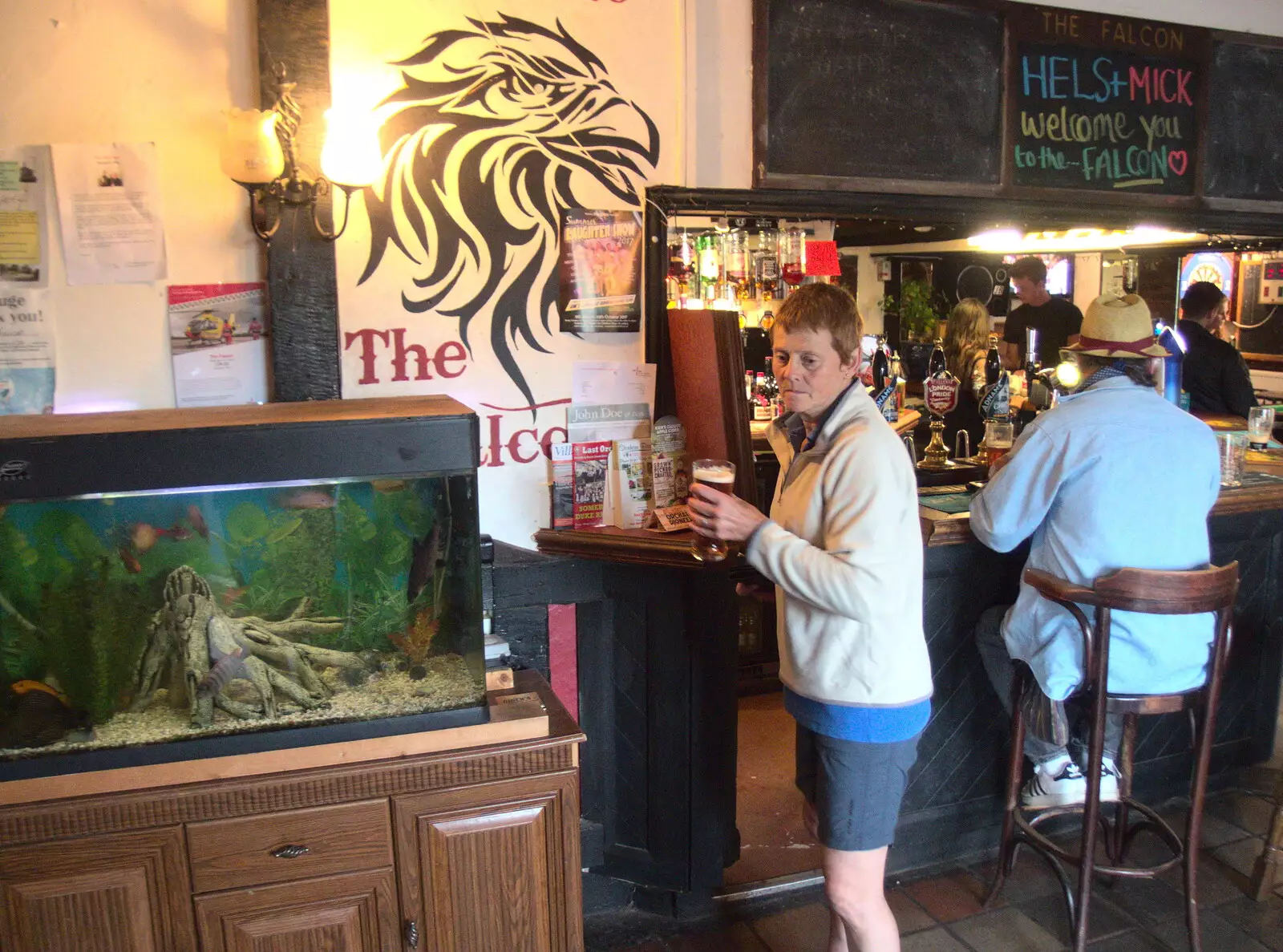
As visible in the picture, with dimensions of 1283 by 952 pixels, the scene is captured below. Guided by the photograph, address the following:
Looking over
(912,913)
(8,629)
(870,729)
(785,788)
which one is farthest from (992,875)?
(8,629)

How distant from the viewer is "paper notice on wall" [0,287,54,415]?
101 inches

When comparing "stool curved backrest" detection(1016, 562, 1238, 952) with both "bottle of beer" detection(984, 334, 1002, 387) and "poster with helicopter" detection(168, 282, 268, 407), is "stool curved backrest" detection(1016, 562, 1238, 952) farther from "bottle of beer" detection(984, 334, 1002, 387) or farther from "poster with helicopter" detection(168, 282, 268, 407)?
"poster with helicopter" detection(168, 282, 268, 407)

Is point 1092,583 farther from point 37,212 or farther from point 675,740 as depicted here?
point 37,212

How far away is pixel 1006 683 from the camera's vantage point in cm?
329

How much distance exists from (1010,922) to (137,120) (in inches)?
133

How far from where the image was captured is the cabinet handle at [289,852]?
2.28 meters

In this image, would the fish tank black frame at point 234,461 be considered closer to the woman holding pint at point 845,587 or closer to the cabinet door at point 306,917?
the cabinet door at point 306,917

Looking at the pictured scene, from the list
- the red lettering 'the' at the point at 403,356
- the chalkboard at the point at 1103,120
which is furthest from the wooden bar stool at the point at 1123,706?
the red lettering 'the' at the point at 403,356

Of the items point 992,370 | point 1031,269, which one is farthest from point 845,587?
point 1031,269

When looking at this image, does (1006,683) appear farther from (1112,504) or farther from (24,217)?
(24,217)

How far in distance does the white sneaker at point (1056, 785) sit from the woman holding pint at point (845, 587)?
3.43 feet

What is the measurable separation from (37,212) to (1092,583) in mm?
2927

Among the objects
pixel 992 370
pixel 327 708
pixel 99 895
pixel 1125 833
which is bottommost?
pixel 1125 833

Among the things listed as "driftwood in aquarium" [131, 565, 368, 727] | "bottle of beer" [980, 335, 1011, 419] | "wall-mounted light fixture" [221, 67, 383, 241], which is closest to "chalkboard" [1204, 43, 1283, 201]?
"bottle of beer" [980, 335, 1011, 419]
